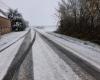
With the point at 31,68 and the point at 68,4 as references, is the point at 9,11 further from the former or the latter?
the point at 31,68

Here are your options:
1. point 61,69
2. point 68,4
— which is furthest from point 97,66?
point 68,4

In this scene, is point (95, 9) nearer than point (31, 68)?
No

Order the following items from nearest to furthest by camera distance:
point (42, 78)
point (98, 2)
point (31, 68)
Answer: point (42, 78)
point (31, 68)
point (98, 2)

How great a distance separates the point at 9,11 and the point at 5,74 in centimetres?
7675

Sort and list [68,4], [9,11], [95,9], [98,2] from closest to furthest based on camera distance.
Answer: [98,2]
[95,9]
[68,4]
[9,11]

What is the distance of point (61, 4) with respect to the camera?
3959 cm

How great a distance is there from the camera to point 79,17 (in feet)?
109

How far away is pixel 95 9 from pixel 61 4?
17300mm

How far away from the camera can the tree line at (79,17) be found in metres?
23.9

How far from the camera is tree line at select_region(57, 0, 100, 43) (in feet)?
78.4

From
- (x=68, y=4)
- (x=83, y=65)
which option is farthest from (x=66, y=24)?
(x=83, y=65)

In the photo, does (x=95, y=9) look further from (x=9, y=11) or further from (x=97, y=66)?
(x=9, y=11)

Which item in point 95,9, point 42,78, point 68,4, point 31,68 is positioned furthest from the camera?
→ point 68,4

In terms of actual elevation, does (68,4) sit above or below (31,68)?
above
